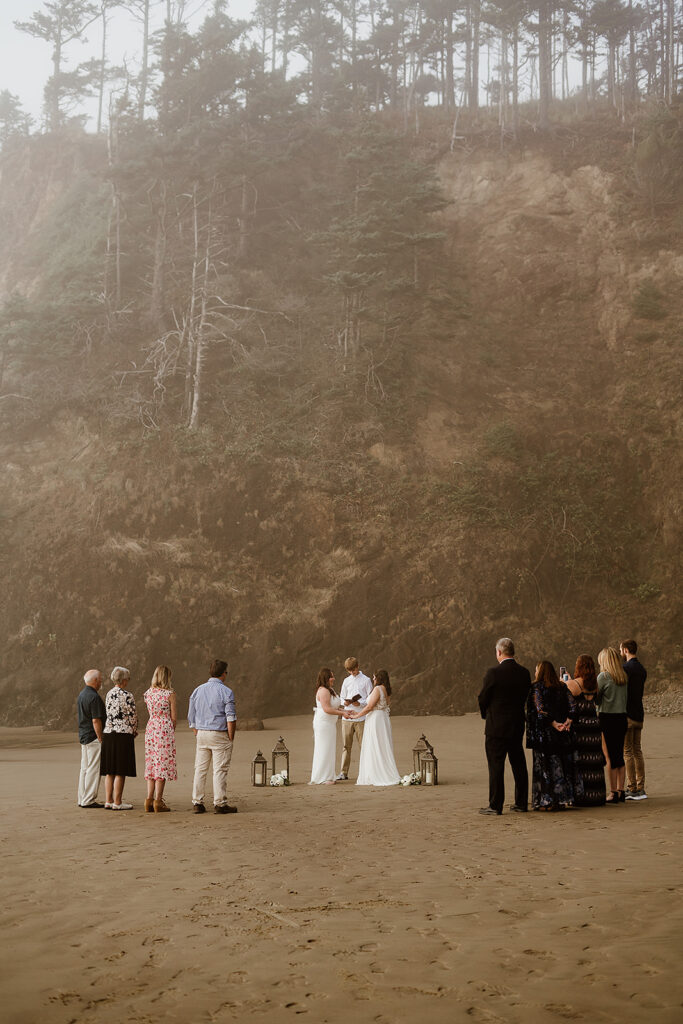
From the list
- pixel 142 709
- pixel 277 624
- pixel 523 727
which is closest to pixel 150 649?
pixel 142 709

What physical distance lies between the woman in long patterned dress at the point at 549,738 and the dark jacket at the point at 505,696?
0.17 m

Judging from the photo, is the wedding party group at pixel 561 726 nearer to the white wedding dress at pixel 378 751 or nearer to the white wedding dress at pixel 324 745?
the white wedding dress at pixel 378 751

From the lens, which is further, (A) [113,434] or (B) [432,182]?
(B) [432,182]

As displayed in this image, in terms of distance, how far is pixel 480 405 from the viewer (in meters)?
35.7

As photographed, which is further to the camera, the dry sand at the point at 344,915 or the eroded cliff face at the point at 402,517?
the eroded cliff face at the point at 402,517

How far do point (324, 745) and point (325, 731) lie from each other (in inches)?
10.7

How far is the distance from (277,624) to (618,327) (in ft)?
64.8

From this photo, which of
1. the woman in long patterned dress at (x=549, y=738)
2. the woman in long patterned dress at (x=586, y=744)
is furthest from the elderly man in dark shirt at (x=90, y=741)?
the woman in long patterned dress at (x=586, y=744)

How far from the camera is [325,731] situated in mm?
15078

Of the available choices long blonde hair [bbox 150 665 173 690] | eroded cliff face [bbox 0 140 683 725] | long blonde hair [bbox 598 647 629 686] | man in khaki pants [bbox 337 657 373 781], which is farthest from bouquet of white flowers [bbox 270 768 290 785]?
eroded cliff face [bbox 0 140 683 725]

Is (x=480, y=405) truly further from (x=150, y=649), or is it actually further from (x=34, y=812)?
(x=34, y=812)

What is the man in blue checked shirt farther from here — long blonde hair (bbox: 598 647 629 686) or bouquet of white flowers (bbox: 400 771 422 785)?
long blonde hair (bbox: 598 647 629 686)

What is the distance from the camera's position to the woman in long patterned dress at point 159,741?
12.2 meters

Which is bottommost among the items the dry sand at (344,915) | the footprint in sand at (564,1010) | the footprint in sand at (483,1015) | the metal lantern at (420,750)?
the dry sand at (344,915)
